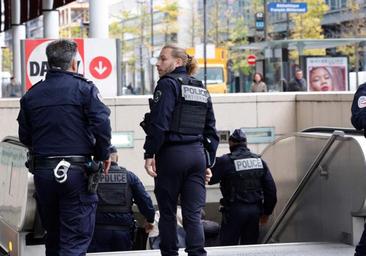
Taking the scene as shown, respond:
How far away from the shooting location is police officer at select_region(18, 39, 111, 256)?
604 cm

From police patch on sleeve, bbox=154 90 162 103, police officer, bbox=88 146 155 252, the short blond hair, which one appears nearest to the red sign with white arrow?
police officer, bbox=88 146 155 252

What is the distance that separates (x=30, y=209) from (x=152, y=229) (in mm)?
1502

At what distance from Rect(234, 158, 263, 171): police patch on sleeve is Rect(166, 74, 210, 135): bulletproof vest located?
3.10 metres

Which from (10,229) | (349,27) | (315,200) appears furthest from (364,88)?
(349,27)

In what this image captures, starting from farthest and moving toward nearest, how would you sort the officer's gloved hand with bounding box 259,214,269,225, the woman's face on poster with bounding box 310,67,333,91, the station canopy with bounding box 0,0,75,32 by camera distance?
the station canopy with bounding box 0,0,75,32
the woman's face on poster with bounding box 310,67,333,91
the officer's gloved hand with bounding box 259,214,269,225

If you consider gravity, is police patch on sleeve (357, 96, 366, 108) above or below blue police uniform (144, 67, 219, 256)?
above

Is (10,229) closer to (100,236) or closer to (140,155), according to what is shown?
(100,236)

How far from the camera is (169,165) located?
6.66 meters

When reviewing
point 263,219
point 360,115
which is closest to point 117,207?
point 360,115

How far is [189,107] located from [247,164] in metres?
3.25

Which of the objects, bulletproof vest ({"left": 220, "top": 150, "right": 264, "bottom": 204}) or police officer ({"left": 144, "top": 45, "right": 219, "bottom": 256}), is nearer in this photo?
police officer ({"left": 144, "top": 45, "right": 219, "bottom": 256})

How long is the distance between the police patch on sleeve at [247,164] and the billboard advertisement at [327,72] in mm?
18680

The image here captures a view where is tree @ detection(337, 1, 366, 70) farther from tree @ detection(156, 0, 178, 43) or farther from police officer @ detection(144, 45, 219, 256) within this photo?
police officer @ detection(144, 45, 219, 256)

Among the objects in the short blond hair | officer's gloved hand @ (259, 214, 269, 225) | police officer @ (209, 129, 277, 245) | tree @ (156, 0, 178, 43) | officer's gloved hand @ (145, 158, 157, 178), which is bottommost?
officer's gloved hand @ (259, 214, 269, 225)
